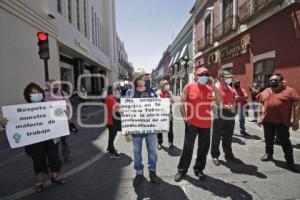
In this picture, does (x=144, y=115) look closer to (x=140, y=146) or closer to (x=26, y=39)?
(x=140, y=146)

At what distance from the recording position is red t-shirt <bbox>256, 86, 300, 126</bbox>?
4.34 m

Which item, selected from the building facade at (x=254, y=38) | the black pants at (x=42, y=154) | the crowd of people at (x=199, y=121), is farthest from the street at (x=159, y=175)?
the building facade at (x=254, y=38)

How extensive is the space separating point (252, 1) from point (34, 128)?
39.0 ft

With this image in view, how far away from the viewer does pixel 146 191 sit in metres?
3.52

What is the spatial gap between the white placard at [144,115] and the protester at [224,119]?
1.36 meters

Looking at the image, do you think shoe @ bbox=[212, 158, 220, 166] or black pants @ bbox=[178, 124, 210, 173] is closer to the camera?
black pants @ bbox=[178, 124, 210, 173]

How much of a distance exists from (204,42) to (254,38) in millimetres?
8680

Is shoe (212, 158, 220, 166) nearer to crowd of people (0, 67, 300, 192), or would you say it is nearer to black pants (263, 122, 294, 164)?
crowd of people (0, 67, 300, 192)

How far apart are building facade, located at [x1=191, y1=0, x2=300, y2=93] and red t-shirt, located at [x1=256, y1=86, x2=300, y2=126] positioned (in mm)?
2952

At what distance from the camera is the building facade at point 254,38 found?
8.77 metres

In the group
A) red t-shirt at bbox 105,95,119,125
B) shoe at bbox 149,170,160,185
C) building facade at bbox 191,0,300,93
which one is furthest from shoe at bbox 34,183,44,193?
building facade at bbox 191,0,300,93

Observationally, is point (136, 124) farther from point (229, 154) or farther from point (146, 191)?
point (229, 154)

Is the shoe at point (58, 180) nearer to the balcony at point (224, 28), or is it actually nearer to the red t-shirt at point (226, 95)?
the red t-shirt at point (226, 95)

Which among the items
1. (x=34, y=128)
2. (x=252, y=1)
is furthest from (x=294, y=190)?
(x=252, y=1)
